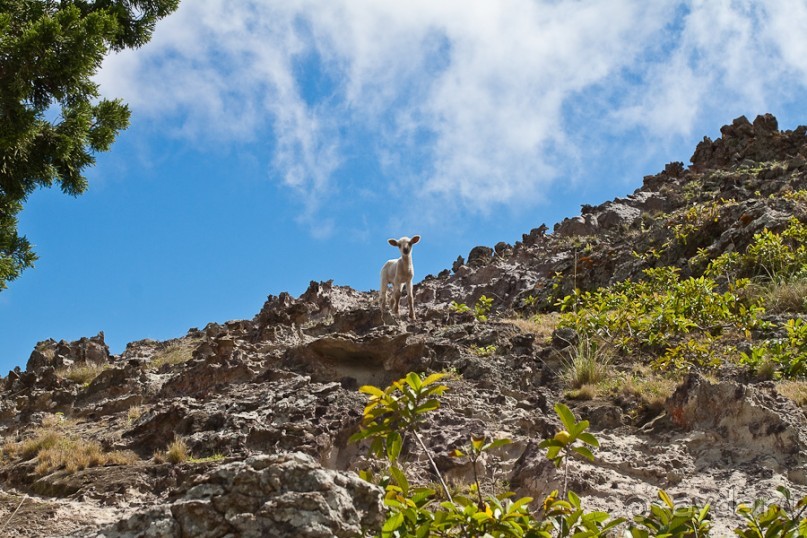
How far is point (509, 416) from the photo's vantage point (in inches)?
321

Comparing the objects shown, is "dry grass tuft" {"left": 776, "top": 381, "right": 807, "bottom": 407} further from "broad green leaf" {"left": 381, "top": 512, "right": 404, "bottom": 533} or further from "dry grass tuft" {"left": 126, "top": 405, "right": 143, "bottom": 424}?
"dry grass tuft" {"left": 126, "top": 405, "right": 143, "bottom": 424}

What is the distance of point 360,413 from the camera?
26.3ft

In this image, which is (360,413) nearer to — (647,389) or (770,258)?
(647,389)

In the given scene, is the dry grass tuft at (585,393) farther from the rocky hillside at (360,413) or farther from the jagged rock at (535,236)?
the jagged rock at (535,236)

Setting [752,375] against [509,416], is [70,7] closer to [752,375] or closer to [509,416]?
[509,416]

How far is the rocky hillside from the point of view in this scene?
379 cm

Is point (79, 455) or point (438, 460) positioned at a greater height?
point (79, 455)

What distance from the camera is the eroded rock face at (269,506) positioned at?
352cm

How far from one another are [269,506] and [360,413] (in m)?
4.46

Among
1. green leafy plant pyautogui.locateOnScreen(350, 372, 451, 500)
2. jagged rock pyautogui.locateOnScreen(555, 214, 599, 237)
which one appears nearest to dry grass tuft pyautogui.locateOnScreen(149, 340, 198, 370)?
green leafy plant pyautogui.locateOnScreen(350, 372, 451, 500)

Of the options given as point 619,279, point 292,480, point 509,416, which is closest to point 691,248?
point 619,279

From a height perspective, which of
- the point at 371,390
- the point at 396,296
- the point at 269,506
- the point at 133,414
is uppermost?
the point at 396,296

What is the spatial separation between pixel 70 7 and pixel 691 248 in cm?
1217

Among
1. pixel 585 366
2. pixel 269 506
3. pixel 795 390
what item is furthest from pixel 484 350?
pixel 269 506
